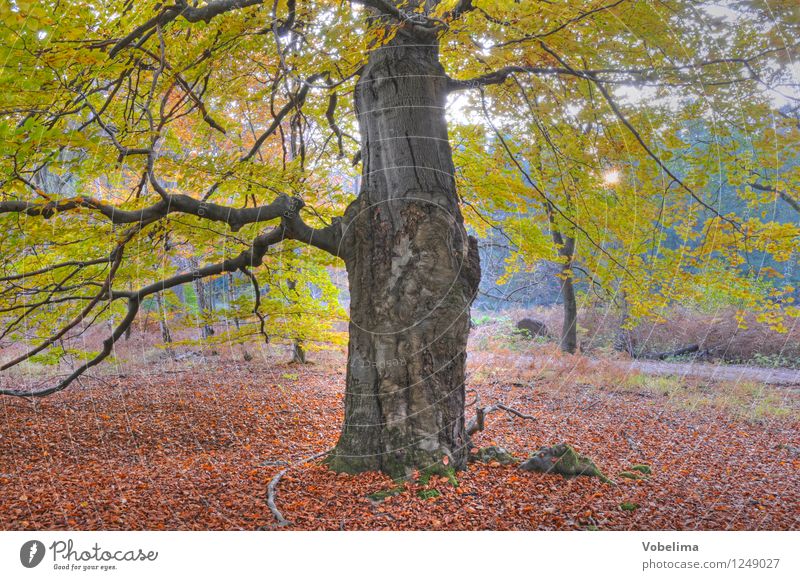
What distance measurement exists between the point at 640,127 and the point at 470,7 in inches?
62.5

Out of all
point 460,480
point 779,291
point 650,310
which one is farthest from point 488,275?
point 460,480

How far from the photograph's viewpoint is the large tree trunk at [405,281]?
2738 mm

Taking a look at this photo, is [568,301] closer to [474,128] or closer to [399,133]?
[474,128]

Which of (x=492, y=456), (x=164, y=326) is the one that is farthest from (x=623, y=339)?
(x=164, y=326)

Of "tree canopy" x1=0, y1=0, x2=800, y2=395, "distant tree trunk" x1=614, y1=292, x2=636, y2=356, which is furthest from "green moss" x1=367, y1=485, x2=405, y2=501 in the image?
"distant tree trunk" x1=614, y1=292, x2=636, y2=356

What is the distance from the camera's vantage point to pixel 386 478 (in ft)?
8.79

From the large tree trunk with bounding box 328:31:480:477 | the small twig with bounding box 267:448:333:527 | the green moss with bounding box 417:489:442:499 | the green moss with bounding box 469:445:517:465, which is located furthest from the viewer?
the green moss with bounding box 469:445:517:465

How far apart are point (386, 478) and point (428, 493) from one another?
0.28 m

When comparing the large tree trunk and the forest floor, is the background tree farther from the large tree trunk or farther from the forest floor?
the forest floor

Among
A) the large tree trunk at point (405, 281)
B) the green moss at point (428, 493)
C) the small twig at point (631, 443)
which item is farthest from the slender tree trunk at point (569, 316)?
the green moss at point (428, 493)

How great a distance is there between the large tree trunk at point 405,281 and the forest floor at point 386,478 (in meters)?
0.22

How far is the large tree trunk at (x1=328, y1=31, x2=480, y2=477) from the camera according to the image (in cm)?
274

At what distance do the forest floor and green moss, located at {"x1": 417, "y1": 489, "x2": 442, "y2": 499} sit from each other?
0.04ft
